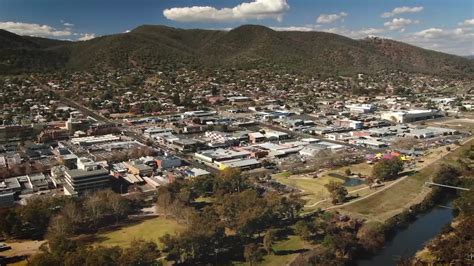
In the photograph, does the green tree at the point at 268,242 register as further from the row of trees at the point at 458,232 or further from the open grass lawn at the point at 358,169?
the open grass lawn at the point at 358,169

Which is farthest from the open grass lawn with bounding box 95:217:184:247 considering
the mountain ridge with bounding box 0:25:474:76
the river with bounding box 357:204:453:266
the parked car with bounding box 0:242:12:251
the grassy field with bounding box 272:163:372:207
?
the mountain ridge with bounding box 0:25:474:76

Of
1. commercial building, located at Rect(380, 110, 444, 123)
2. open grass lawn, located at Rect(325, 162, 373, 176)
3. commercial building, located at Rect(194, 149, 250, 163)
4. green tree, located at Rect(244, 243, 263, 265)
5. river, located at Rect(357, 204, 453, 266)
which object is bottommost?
river, located at Rect(357, 204, 453, 266)

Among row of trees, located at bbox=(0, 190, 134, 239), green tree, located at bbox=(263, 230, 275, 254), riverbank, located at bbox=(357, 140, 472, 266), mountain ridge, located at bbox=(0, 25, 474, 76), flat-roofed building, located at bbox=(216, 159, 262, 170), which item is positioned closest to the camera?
green tree, located at bbox=(263, 230, 275, 254)

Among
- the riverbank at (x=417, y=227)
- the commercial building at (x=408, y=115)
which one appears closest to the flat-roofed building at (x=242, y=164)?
the riverbank at (x=417, y=227)

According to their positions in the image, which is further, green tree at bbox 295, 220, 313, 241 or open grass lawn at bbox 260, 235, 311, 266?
green tree at bbox 295, 220, 313, 241

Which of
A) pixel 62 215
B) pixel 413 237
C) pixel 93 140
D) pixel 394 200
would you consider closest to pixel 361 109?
pixel 394 200

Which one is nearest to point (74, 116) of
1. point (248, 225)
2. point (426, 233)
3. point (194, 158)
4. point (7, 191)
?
point (194, 158)

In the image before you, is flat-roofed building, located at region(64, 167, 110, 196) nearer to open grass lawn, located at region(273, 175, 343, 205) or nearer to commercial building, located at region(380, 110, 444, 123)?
Result: open grass lawn, located at region(273, 175, 343, 205)
